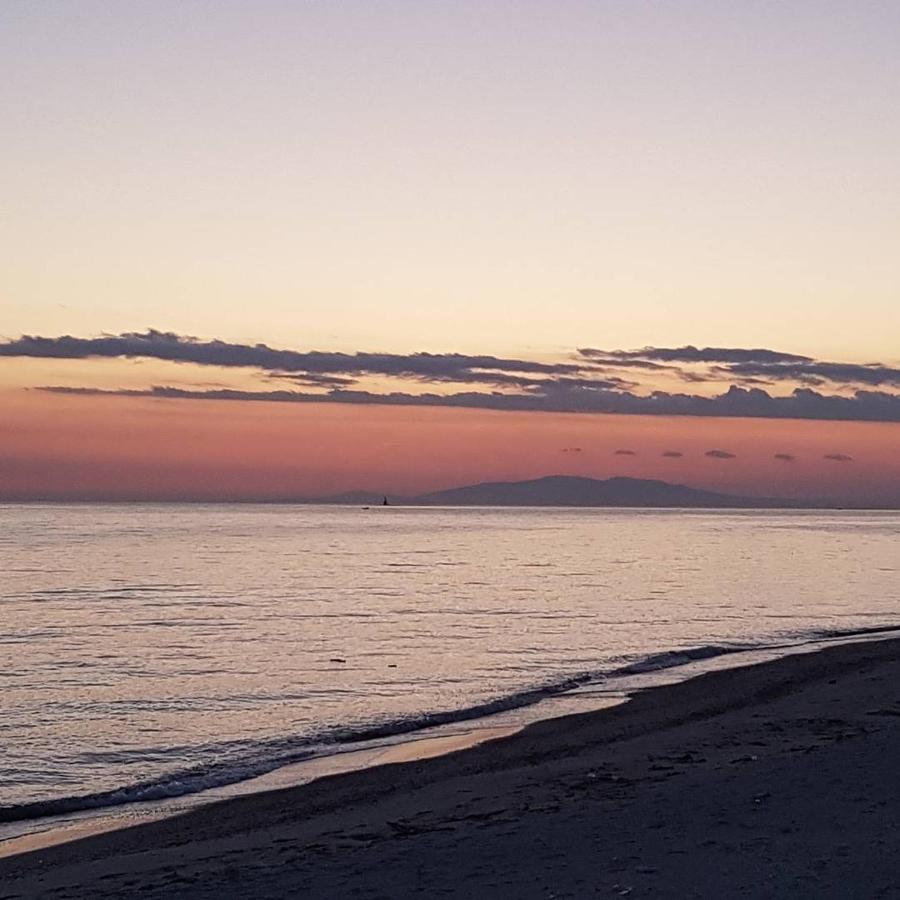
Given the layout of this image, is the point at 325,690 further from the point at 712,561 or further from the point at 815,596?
the point at 712,561

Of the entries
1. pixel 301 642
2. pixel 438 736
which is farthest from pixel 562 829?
pixel 301 642

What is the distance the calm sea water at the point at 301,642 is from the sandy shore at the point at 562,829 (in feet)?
10.9

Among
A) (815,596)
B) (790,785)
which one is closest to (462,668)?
(790,785)

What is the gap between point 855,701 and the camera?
782 inches

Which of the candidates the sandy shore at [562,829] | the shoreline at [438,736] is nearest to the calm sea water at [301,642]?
the shoreline at [438,736]

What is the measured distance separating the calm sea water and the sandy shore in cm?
334

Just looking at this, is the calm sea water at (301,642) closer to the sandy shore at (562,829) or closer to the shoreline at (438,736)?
the shoreline at (438,736)

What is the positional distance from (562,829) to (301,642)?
23.1 meters

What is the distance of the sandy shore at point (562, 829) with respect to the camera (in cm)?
961

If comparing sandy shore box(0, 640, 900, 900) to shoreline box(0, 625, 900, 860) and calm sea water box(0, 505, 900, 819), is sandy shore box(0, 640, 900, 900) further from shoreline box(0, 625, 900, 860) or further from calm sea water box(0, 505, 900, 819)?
calm sea water box(0, 505, 900, 819)

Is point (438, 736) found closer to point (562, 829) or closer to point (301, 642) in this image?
point (562, 829)

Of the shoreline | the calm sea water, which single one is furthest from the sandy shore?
the calm sea water

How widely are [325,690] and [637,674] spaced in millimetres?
7507

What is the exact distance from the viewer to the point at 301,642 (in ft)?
111
